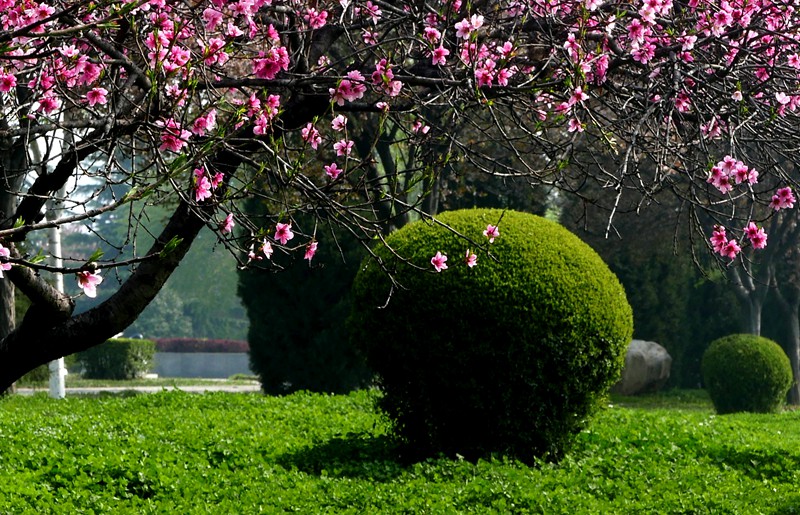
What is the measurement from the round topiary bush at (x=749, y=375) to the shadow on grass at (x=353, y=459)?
35.0 feet

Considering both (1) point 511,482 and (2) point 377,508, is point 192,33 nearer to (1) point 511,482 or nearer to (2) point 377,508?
(2) point 377,508

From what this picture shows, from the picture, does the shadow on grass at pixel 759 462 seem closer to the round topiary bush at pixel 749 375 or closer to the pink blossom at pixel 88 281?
the pink blossom at pixel 88 281

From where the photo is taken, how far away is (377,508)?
20.9 ft

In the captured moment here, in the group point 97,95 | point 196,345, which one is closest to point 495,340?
point 97,95

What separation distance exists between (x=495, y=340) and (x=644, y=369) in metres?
15.0

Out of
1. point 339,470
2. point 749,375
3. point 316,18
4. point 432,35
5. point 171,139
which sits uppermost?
point 316,18

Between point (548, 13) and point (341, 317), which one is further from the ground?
point (548, 13)

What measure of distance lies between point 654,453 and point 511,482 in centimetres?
200

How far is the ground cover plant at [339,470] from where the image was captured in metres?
6.38

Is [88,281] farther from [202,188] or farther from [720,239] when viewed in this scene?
[720,239]

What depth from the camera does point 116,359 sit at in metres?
26.5

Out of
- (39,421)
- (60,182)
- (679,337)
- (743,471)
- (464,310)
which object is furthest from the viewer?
(679,337)

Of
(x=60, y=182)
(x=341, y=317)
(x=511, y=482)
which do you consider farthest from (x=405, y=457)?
(x=341, y=317)

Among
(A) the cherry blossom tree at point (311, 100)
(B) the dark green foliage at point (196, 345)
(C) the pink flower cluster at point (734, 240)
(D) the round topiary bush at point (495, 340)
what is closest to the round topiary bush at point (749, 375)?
(D) the round topiary bush at point (495, 340)
